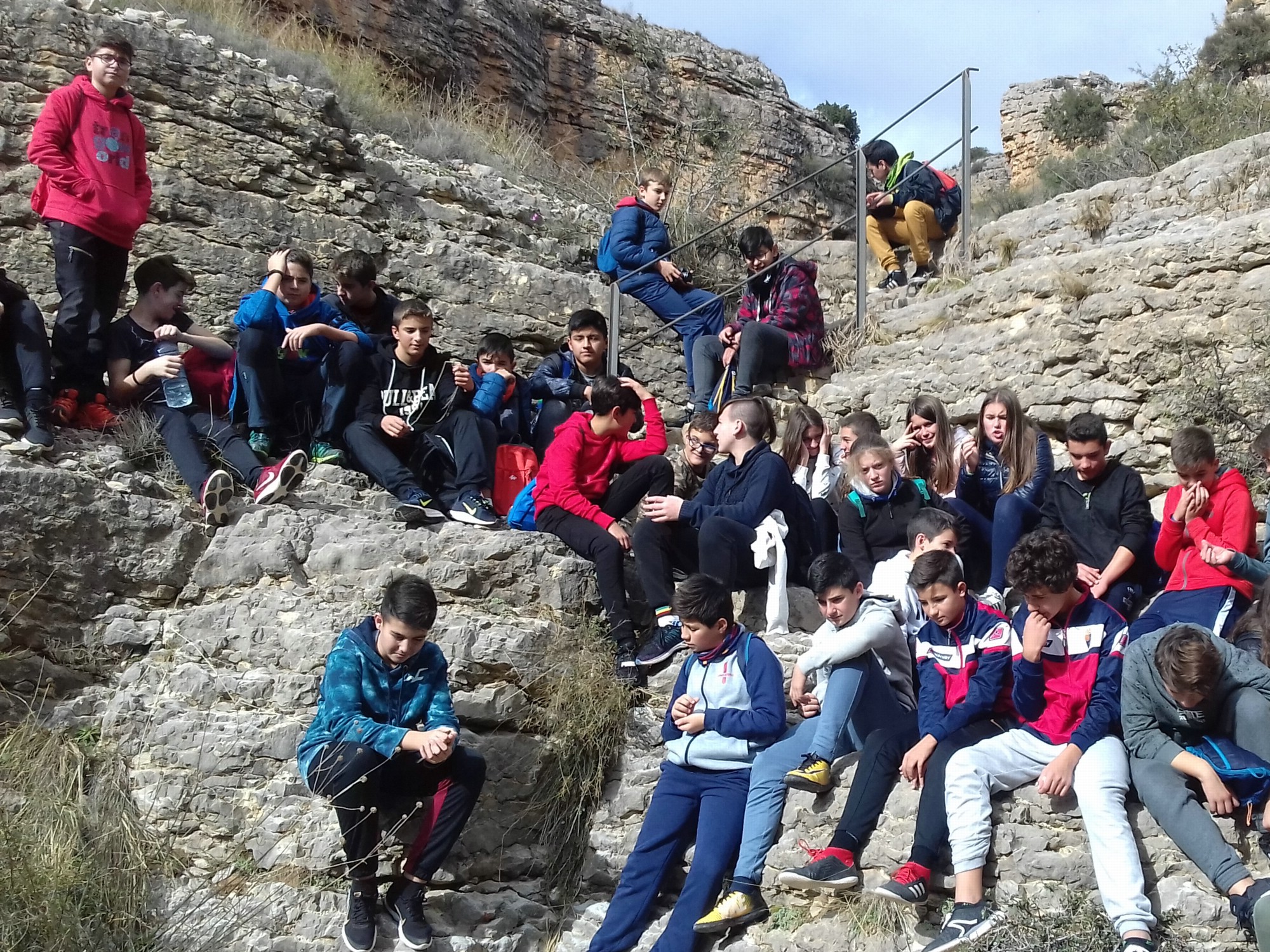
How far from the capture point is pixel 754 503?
19.7 feet

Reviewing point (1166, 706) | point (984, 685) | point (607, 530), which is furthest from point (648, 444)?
point (1166, 706)

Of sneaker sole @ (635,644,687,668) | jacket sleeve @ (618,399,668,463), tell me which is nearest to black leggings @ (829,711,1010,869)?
sneaker sole @ (635,644,687,668)

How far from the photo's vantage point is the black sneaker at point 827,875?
450 centimetres

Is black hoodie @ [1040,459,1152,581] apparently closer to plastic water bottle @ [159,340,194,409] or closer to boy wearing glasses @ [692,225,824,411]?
boy wearing glasses @ [692,225,824,411]

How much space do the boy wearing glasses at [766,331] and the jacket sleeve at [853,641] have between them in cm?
332

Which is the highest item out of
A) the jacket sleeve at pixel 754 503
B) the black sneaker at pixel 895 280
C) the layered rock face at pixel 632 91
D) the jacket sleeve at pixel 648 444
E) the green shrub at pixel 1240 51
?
the green shrub at pixel 1240 51

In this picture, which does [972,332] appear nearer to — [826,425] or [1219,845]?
[826,425]

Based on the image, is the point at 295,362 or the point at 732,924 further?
the point at 295,362

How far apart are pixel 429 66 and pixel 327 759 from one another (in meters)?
10.1

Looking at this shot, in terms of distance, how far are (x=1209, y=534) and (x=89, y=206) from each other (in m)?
5.95

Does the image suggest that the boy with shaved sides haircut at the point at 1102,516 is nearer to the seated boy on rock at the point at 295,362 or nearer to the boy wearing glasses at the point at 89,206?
the seated boy on rock at the point at 295,362

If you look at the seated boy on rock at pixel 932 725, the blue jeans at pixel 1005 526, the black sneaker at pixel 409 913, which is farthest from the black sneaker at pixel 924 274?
the black sneaker at pixel 409 913

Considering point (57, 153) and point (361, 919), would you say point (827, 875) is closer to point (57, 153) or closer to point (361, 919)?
point (361, 919)

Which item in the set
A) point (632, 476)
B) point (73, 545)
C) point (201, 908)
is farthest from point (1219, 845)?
point (73, 545)
